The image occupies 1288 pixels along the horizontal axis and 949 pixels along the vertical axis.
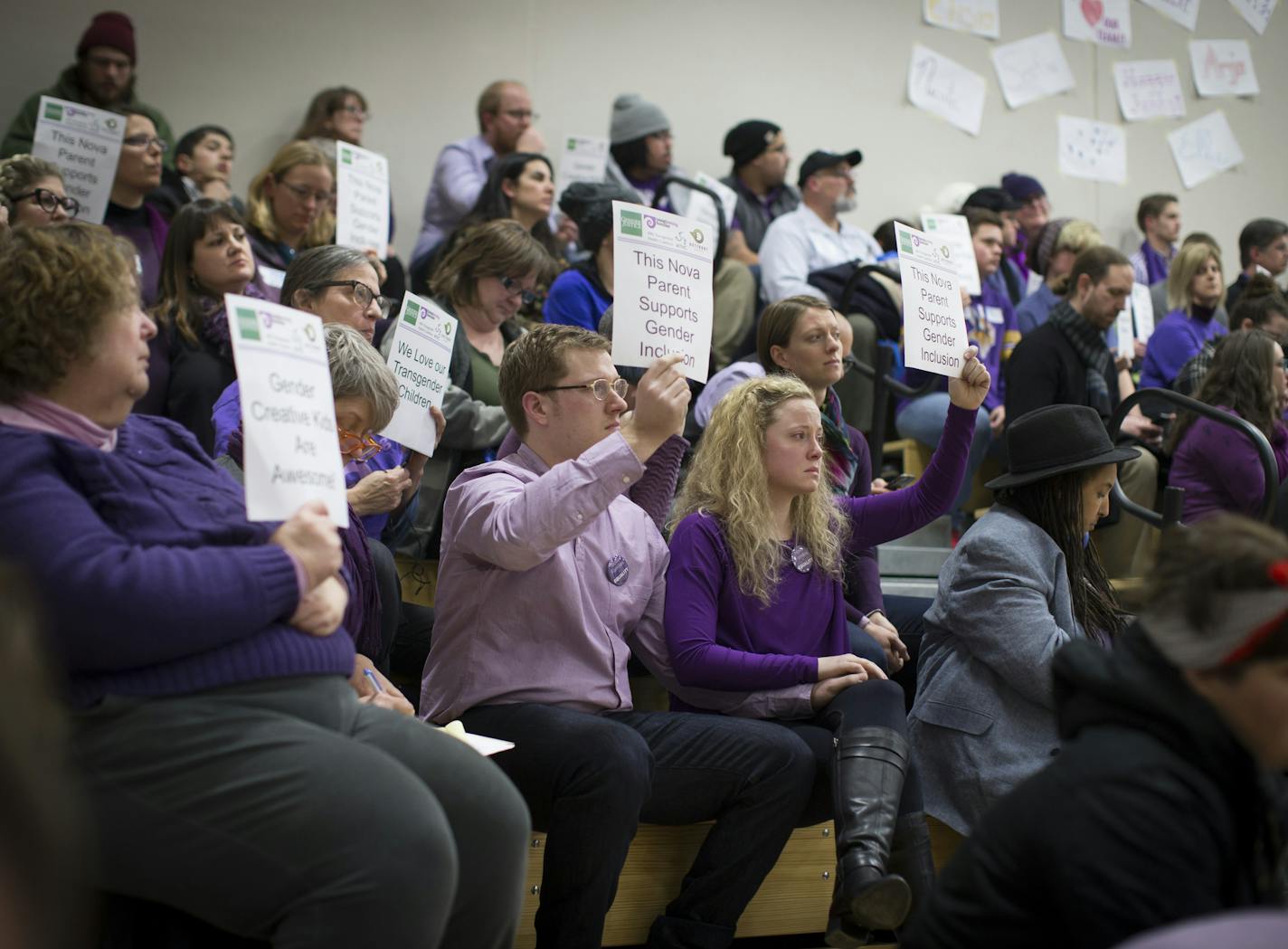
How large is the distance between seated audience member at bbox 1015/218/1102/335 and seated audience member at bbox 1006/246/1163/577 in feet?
1.73

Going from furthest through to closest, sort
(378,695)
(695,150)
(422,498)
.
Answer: (695,150)
(422,498)
(378,695)

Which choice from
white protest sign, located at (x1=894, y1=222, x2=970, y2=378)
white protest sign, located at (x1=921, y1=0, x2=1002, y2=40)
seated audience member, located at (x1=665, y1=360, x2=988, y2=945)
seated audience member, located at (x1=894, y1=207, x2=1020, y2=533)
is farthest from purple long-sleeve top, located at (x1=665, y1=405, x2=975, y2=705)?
white protest sign, located at (x1=921, y1=0, x2=1002, y2=40)

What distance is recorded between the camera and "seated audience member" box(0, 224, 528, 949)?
1.71m

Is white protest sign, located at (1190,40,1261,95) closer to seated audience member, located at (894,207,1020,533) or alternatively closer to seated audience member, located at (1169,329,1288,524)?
seated audience member, located at (894,207,1020,533)

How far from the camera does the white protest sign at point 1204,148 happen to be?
29.1 ft

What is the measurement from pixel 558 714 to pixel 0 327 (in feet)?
3.89

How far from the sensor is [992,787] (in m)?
2.91

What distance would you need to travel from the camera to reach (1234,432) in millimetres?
4492

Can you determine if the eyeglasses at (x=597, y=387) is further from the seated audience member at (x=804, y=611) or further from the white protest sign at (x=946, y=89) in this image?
the white protest sign at (x=946, y=89)

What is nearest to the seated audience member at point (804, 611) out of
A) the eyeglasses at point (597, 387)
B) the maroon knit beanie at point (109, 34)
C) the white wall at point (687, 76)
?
the eyeglasses at point (597, 387)

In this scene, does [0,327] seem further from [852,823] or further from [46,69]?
[46,69]

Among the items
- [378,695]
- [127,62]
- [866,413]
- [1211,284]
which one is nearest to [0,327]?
[378,695]

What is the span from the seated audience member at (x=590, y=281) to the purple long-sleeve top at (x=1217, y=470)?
2008mm

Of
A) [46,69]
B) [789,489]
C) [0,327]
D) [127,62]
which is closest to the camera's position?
[0,327]
